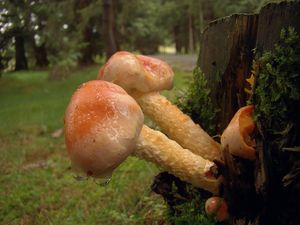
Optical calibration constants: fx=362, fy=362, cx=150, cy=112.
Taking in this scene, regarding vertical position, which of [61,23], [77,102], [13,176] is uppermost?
[77,102]

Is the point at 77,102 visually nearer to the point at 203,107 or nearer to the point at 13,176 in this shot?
the point at 203,107

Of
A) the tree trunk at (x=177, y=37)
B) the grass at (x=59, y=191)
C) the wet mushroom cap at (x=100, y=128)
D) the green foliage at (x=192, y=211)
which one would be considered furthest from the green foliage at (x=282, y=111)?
the tree trunk at (x=177, y=37)

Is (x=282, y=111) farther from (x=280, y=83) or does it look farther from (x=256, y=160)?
(x=256, y=160)

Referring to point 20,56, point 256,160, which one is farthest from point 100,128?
point 20,56

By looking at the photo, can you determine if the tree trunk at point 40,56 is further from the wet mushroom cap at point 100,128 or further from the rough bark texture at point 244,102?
the wet mushroom cap at point 100,128

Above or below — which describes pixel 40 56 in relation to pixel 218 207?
below

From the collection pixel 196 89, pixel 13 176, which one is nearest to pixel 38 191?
pixel 13 176

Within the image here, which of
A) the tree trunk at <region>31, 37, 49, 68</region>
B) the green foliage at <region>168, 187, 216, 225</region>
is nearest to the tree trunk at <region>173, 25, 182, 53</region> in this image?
the tree trunk at <region>31, 37, 49, 68</region>
